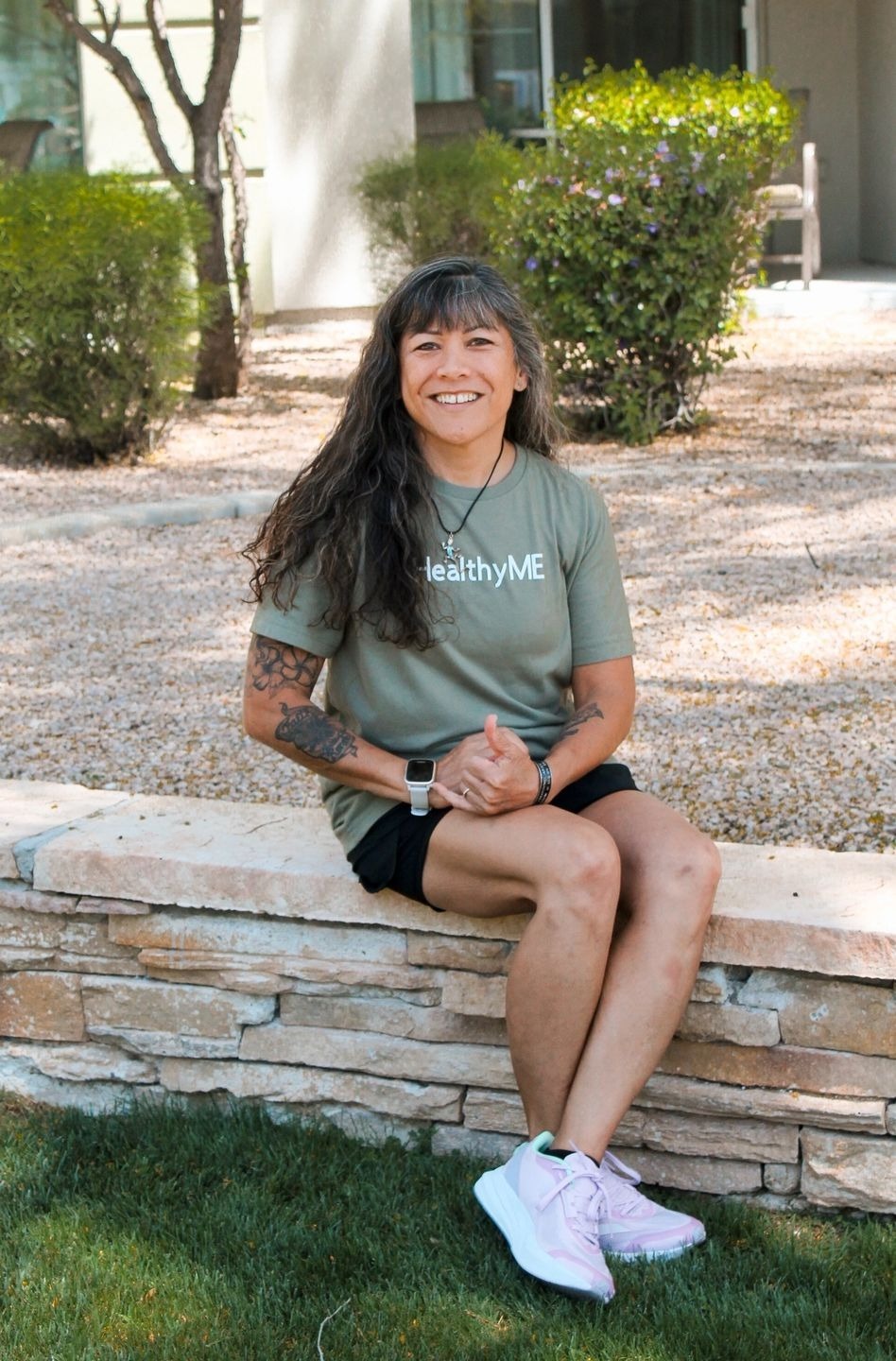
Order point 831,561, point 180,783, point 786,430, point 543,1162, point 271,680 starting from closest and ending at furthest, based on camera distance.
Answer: point 543,1162, point 271,680, point 180,783, point 831,561, point 786,430

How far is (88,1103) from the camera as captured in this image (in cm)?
290

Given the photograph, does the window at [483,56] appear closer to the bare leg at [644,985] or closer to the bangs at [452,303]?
the bangs at [452,303]

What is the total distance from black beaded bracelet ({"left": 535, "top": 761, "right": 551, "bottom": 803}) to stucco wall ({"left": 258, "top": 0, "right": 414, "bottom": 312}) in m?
10.0

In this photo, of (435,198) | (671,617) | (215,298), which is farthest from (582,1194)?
(435,198)

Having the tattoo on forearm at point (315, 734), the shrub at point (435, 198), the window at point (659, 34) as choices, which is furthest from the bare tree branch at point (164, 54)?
the tattoo on forearm at point (315, 734)

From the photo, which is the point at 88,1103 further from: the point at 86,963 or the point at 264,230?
the point at 264,230

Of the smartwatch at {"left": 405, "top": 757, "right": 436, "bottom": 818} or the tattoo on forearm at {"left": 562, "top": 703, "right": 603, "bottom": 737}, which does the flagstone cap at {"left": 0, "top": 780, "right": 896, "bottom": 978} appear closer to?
the smartwatch at {"left": 405, "top": 757, "right": 436, "bottom": 818}

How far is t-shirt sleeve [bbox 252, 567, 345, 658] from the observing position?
102 inches

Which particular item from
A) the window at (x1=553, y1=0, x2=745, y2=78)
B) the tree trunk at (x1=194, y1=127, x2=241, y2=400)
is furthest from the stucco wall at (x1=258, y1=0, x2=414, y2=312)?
the tree trunk at (x1=194, y1=127, x2=241, y2=400)

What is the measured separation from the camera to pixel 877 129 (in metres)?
14.4

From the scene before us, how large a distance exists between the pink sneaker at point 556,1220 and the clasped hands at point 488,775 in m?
0.48

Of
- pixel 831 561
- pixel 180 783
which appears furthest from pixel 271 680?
pixel 831 561

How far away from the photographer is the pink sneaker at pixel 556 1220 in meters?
2.26

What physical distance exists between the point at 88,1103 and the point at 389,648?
974mm
